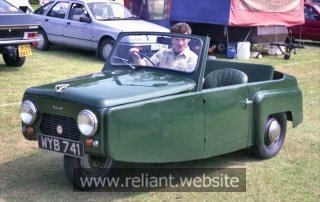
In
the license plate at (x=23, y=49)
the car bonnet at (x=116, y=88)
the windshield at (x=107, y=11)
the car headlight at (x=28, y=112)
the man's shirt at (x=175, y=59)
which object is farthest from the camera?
the windshield at (x=107, y=11)

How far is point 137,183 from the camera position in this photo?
198 inches

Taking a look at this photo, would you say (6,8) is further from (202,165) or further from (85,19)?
(202,165)

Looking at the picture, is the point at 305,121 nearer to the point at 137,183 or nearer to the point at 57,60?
the point at 137,183

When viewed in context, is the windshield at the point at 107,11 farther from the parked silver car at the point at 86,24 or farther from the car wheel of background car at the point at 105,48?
the car wheel of background car at the point at 105,48

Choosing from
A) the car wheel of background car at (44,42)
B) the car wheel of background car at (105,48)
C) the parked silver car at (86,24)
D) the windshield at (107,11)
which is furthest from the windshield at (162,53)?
the car wheel of background car at (44,42)

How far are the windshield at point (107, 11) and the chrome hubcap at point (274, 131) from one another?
27.4 ft

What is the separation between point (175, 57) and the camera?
5.26 m

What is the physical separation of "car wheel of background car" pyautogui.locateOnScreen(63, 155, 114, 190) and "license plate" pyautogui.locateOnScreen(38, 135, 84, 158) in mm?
283

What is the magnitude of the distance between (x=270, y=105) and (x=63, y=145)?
7.54 feet

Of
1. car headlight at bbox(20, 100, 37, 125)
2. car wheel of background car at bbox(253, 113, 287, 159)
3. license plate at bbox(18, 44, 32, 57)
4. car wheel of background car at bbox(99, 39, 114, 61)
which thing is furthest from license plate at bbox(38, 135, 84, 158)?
car wheel of background car at bbox(99, 39, 114, 61)

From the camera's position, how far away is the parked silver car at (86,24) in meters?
13.1

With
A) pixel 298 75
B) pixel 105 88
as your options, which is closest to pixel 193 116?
pixel 105 88

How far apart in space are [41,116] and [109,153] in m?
0.85

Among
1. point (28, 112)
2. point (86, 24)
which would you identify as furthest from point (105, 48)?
point (28, 112)
